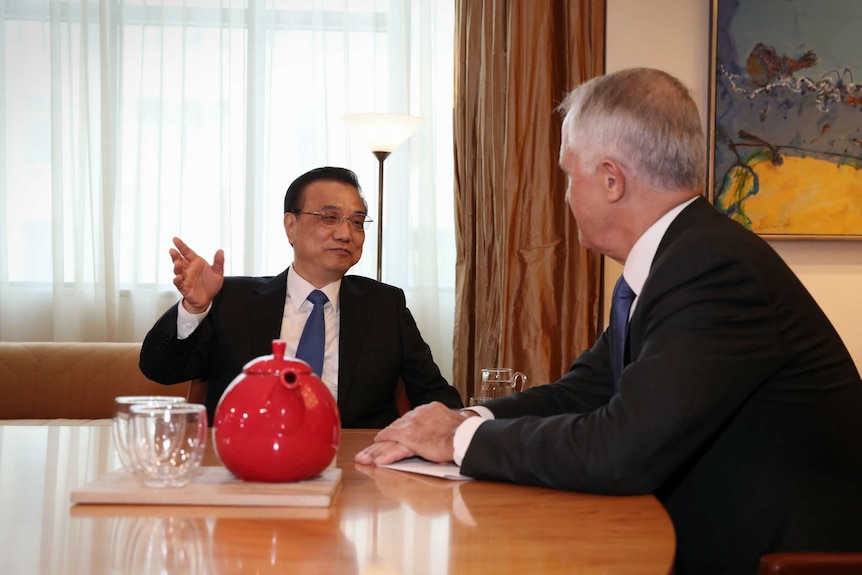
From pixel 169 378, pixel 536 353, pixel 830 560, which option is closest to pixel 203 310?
pixel 169 378

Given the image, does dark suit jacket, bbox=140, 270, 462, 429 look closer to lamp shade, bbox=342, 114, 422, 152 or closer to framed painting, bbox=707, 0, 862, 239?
lamp shade, bbox=342, 114, 422, 152

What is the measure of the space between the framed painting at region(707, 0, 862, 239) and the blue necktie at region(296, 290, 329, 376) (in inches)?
98.6

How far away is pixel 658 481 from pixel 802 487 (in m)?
0.27

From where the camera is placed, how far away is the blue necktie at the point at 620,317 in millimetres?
1918

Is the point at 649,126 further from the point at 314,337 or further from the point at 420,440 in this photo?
the point at 314,337

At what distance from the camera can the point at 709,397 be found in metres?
1.54

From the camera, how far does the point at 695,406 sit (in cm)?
153

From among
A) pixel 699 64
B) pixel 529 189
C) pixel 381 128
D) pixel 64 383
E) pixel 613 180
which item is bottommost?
pixel 64 383

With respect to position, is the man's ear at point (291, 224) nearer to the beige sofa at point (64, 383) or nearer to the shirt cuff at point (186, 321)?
the shirt cuff at point (186, 321)

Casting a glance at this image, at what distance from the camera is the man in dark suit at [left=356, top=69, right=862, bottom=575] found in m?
1.55

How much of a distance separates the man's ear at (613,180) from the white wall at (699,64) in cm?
313

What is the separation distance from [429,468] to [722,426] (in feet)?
1.70

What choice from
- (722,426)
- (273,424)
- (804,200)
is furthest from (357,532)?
(804,200)

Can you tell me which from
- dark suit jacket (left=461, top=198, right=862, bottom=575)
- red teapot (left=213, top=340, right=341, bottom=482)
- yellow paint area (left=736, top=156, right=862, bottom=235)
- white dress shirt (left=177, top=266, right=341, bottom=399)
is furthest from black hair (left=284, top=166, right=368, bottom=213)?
yellow paint area (left=736, top=156, right=862, bottom=235)
